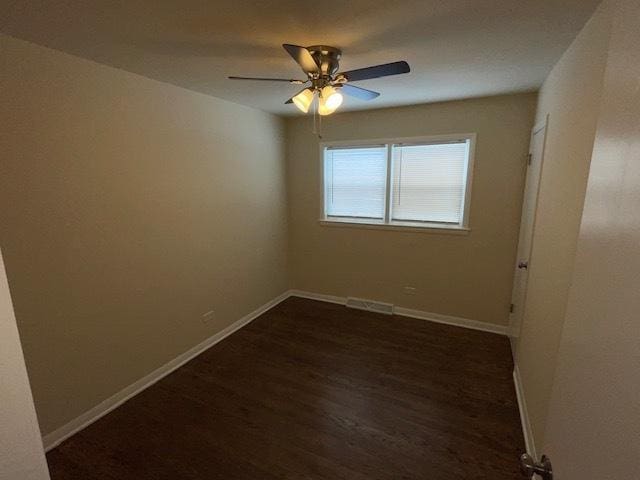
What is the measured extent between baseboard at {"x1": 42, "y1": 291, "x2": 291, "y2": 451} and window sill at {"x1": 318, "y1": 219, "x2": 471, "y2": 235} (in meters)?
1.59

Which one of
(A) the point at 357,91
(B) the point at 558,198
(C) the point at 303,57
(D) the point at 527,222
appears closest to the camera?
(C) the point at 303,57

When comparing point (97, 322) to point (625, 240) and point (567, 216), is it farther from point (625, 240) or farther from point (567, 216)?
point (567, 216)

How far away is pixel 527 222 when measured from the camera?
265cm

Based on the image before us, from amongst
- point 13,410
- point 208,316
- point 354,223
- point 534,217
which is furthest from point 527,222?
point 13,410

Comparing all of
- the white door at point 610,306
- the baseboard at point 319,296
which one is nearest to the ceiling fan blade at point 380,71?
the white door at point 610,306

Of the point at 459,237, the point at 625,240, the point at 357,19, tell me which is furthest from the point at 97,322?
the point at 459,237

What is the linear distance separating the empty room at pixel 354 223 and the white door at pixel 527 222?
0.15ft

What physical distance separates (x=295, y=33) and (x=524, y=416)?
9.13 ft

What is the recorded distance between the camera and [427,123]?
326 centimetres

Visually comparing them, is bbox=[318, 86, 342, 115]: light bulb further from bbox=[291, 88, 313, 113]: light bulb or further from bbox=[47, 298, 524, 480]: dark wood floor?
bbox=[47, 298, 524, 480]: dark wood floor

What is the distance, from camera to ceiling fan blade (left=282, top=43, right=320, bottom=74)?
144 cm

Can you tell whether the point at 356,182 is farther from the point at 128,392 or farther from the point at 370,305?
the point at 128,392

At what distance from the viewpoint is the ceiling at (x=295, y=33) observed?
4.47ft

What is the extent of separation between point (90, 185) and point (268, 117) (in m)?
2.15
